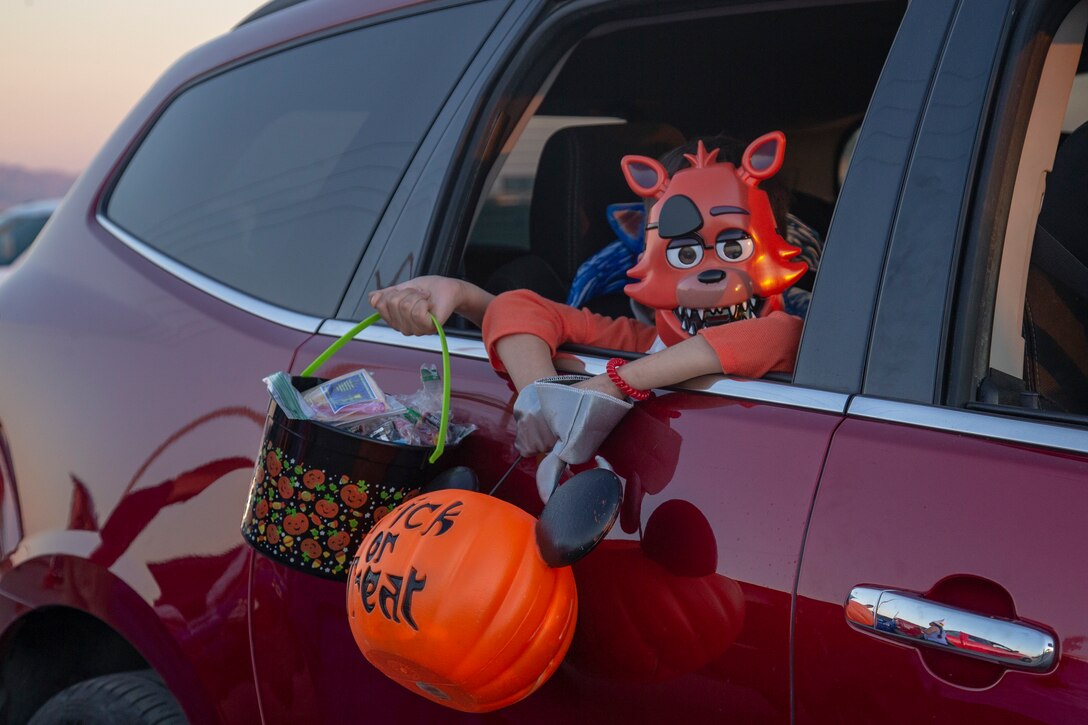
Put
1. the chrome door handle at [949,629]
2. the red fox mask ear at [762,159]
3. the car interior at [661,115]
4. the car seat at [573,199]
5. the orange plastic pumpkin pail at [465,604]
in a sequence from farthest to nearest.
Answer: the car seat at [573,199], the car interior at [661,115], the red fox mask ear at [762,159], the orange plastic pumpkin pail at [465,604], the chrome door handle at [949,629]

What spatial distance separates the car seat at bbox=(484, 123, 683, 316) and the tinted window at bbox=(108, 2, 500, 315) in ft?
1.94

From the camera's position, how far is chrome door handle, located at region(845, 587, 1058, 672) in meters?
1.06

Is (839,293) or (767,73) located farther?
(767,73)

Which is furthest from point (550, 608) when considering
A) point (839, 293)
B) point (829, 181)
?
point (829, 181)

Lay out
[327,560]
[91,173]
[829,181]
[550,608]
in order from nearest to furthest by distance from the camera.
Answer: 1. [550,608]
2. [327,560]
3. [91,173]
4. [829,181]

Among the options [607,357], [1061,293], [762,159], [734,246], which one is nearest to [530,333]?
[607,357]

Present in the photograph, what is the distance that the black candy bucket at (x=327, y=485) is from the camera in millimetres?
1520

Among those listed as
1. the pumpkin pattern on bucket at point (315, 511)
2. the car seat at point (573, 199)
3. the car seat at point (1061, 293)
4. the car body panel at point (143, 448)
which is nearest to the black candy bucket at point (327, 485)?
the pumpkin pattern on bucket at point (315, 511)

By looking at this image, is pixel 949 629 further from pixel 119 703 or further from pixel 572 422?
pixel 119 703

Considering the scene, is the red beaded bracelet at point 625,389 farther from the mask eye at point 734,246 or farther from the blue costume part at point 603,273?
the blue costume part at point 603,273

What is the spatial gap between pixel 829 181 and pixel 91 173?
1.87 m

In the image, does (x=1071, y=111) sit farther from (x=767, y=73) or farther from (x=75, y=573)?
(x=75, y=573)

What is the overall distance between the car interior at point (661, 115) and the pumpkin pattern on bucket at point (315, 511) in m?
0.81

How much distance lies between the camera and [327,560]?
62.1 inches
